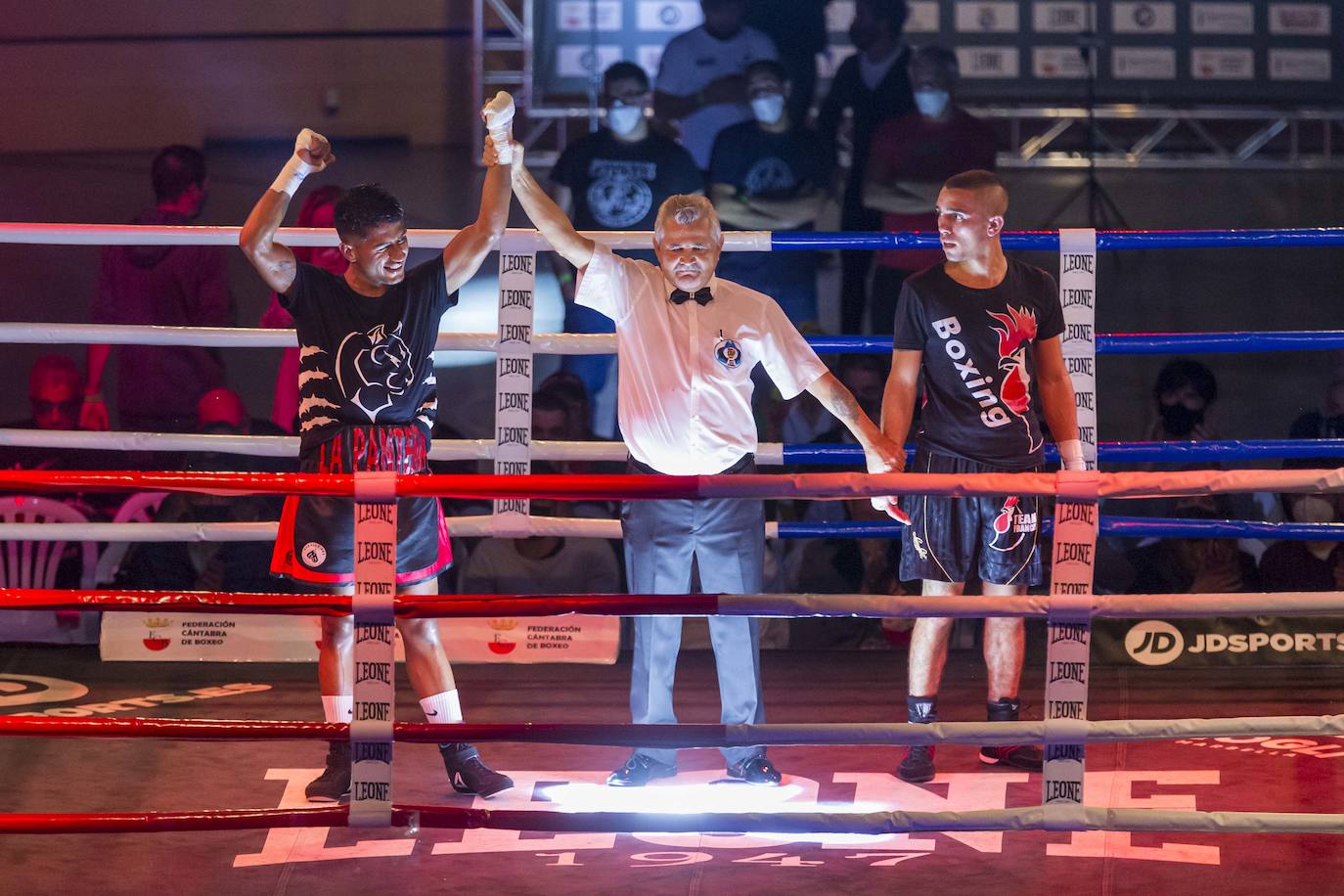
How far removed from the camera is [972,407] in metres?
3.71

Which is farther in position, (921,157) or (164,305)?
(921,157)

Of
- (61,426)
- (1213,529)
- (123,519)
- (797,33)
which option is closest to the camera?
(1213,529)

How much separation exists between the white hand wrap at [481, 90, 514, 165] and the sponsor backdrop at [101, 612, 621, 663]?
1.76 metres

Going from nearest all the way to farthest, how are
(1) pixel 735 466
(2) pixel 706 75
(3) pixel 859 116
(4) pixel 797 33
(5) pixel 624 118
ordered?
(1) pixel 735 466 → (5) pixel 624 118 → (3) pixel 859 116 → (2) pixel 706 75 → (4) pixel 797 33

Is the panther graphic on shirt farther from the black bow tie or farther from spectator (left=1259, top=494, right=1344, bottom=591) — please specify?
spectator (left=1259, top=494, right=1344, bottom=591)

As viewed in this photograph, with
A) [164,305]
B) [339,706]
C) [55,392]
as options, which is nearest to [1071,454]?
[339,706]

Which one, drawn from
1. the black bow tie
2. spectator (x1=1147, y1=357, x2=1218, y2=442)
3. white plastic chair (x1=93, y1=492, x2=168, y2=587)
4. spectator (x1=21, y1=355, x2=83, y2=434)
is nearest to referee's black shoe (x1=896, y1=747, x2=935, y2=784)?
the black bow tie

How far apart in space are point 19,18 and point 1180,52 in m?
5.63

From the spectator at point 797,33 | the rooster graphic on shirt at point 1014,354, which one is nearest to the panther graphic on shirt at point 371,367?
the rooster graphic on shirt at point 1014,354

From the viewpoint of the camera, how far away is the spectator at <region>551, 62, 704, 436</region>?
608 centimetres

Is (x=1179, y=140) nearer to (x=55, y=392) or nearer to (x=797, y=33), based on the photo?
(x=797, y=33)

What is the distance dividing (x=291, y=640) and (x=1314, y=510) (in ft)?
11.5

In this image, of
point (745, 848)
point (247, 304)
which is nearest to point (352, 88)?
point (247, 304)

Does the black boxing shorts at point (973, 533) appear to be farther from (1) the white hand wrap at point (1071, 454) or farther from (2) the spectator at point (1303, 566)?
(2) the spectator at point (1303, 566)
